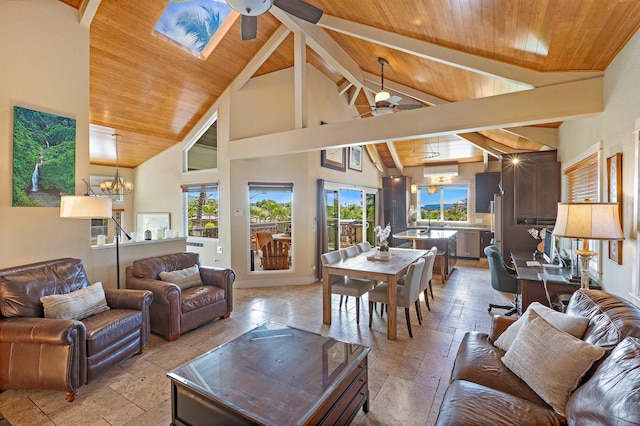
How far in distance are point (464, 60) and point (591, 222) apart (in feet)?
7.11

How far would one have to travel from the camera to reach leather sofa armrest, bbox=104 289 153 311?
121 inches

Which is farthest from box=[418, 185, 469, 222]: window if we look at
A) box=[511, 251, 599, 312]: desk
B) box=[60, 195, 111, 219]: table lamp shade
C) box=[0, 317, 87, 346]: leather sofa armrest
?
box=[0, 317, 87, 346]: leather sofa armrest

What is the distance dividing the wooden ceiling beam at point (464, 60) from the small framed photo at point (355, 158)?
3.81 m

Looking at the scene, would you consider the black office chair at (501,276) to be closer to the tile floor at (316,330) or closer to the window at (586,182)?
the tile floor at (316,330)

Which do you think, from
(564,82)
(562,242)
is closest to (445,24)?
(564,82)

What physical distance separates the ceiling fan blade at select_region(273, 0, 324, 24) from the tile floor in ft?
11.1

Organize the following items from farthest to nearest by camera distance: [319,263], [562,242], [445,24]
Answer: [319,263] → [562,242] → [445,24]

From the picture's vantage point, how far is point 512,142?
253 inches

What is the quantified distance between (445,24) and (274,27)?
3.04 m

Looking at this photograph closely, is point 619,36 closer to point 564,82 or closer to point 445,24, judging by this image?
point 564,82

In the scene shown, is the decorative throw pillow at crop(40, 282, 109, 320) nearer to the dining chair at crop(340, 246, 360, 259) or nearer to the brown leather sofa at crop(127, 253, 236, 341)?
the brown leather sofa at crop(127, 253, 236, 341)

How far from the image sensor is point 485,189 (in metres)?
8.20

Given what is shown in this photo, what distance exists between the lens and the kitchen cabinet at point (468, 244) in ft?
27.3

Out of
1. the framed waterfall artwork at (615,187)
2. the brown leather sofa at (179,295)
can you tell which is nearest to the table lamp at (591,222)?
the framed waterfall artwork at (615,187)
